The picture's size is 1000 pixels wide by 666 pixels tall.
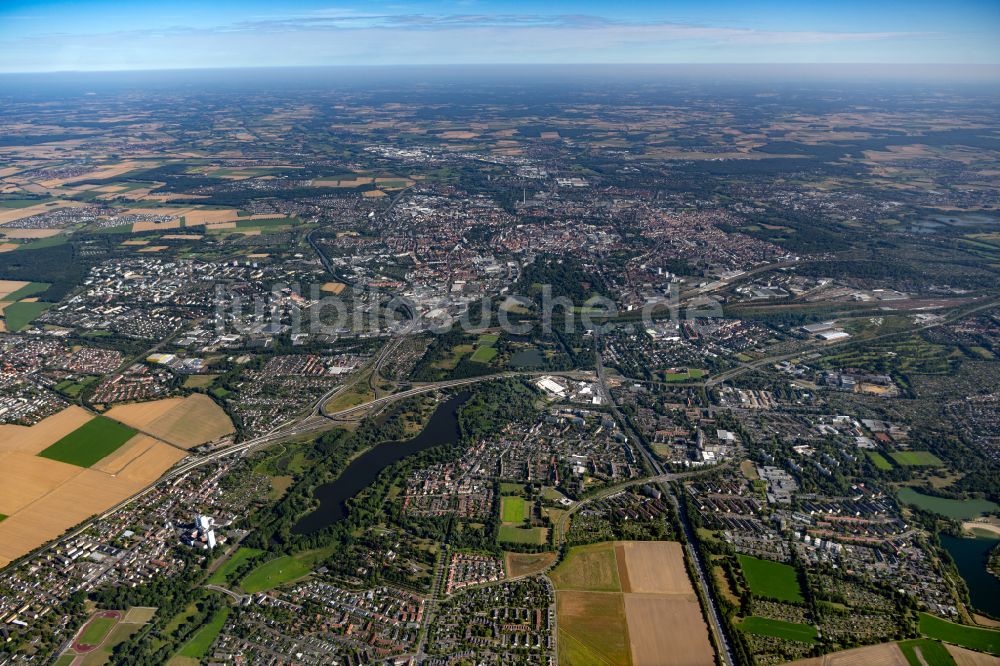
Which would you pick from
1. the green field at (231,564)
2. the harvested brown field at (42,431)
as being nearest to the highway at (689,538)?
the green field at (231,564)

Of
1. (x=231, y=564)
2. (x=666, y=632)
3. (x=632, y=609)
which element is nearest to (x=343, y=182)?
(x=231, y=564)

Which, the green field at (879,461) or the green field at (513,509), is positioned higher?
the green field at (879,461)

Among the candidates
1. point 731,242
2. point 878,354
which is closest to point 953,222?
point 731,242

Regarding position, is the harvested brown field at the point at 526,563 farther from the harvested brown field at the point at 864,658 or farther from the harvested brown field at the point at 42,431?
the harvested brown field at the point at 42,431

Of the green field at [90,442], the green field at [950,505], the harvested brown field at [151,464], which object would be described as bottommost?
the green field at [950,505]

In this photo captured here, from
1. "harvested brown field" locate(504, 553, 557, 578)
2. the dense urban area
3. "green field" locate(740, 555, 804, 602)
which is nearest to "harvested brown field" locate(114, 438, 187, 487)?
the dense urban area

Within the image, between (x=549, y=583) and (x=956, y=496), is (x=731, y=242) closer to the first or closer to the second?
(x=956, y=496)

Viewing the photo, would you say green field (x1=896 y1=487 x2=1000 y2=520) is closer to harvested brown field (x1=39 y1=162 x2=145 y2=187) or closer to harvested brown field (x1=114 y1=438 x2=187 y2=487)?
harvested brown field (x1=114 y1=438 x2=187 y2=487)

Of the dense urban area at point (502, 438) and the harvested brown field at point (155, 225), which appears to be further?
the harvested brown field at point (155, 225)
